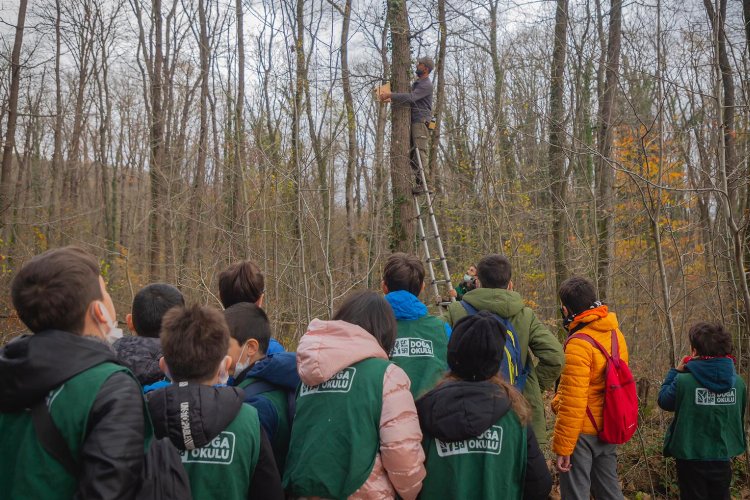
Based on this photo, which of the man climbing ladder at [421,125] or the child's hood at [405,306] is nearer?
the child's hood at [405,306]

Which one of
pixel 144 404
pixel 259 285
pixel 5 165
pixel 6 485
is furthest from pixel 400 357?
pixel 5 165

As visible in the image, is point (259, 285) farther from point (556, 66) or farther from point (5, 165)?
point (5, 165)

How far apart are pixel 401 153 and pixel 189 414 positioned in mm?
6151

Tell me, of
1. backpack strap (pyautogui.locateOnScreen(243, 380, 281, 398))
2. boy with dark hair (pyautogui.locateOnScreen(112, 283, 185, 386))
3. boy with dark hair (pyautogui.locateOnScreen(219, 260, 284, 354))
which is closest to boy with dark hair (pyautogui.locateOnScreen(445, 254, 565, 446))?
boy with dark hair (pyautogui.locateOnScreen(219, 260, 284, 354))

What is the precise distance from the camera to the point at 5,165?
12.8m

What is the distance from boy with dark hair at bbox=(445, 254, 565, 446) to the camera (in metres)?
3.97

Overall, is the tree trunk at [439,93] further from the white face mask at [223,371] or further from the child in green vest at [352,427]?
the white face mask at [223,371]

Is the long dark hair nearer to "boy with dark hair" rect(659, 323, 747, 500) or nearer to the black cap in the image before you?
the black cap

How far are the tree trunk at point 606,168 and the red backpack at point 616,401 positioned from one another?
217 inches

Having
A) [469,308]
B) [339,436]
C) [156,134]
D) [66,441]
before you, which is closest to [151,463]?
[66,441]

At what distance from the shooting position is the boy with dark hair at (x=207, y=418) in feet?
7.08

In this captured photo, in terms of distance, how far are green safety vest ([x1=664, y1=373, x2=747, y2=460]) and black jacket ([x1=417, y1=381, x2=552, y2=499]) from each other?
2319 mm

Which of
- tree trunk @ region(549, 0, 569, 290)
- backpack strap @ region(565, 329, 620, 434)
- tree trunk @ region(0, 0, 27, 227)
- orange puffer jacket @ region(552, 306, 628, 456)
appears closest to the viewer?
orange puffer jacket @ region(552, 306, 628, 456)

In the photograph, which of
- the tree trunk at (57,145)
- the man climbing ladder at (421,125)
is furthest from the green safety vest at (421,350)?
the tree trunk at (57,145)
